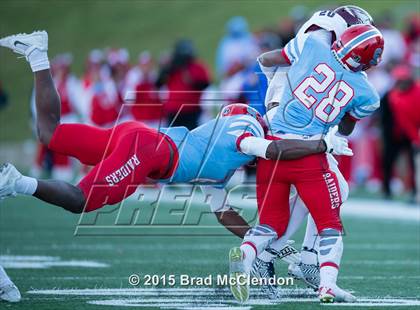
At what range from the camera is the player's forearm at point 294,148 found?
228 inches

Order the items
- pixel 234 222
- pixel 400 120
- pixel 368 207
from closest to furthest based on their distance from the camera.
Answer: pixel 234 222 → pixel 368 207 → pixel 400 120

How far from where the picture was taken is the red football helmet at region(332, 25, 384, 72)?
5.80 metres

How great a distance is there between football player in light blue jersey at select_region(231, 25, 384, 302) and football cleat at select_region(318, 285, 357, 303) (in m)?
0.15

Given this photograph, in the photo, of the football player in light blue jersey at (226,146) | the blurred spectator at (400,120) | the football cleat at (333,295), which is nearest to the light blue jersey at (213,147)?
the football player in light blue jersey at (226,146)

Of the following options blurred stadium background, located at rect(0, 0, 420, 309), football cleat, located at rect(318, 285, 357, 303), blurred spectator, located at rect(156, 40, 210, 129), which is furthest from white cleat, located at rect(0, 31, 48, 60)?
blurred spectator, located at rect(156, 40, 210, 129)

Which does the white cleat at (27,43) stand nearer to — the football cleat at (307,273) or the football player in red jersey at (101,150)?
the football player in red jersey at (101,150)

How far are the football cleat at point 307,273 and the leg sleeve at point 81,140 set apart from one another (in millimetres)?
1290

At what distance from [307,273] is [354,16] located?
149 cm

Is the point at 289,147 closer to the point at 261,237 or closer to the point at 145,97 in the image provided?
the point at 261,237

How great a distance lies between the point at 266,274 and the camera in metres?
6.09

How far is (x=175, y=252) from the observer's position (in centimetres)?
835

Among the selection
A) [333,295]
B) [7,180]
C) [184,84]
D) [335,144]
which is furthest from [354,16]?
[184,84]

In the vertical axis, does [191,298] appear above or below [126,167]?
below

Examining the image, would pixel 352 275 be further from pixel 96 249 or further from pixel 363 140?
pixel 363 140
